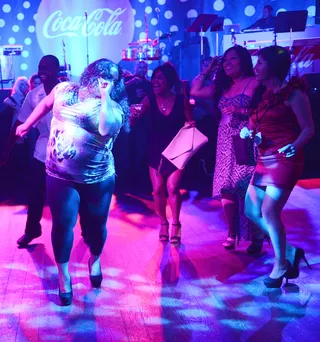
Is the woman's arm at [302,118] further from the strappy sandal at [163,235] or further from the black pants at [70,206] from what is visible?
the strappy sandal at [163,235]

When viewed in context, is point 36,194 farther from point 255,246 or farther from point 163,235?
point 255,246

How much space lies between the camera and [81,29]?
1295cm

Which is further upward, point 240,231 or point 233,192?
point 233,192

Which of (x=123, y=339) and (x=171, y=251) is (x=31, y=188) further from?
(x=123, y=339)

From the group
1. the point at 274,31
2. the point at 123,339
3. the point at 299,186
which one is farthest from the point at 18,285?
the point at 274,31

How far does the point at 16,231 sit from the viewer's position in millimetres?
5605

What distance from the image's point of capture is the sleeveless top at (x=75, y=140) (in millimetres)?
3486

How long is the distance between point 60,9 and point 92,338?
11.0 meters

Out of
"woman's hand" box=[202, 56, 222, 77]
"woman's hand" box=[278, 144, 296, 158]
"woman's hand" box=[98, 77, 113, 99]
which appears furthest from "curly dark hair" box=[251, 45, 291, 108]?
"woman's hand" box=[98, 77, 113, 99]

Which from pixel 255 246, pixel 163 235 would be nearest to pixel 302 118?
pixel 255 246

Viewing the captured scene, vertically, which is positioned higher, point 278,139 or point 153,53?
point 153,53

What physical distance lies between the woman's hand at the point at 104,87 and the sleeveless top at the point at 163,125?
155 centimetres

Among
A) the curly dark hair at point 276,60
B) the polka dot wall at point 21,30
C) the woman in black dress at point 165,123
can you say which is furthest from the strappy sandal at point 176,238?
the polka dot wall at point 21,30

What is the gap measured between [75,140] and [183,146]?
1636 millimetres
